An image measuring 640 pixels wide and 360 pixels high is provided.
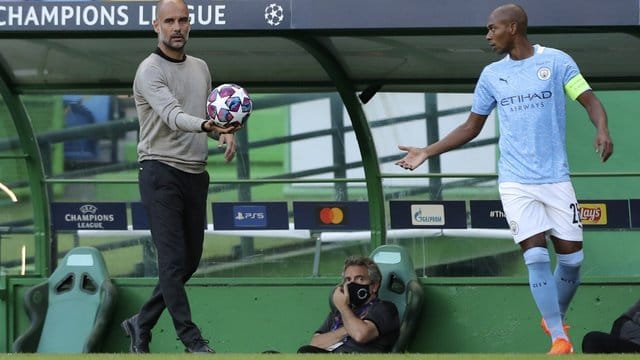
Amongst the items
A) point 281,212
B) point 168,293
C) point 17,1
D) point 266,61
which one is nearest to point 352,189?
point 281,212

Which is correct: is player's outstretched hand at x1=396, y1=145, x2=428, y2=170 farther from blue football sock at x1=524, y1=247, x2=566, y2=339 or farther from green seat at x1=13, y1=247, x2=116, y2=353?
green seat at x1=13, y1=247, x2=116, y2=353

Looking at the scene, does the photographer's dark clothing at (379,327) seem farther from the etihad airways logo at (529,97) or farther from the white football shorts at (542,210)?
the etihad airways logo at (529,97)

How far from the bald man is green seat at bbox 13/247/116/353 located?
10.8 feet

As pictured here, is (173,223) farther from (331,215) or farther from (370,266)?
(331,215)

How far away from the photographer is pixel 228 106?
684 centimetres

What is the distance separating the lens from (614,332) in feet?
24.2

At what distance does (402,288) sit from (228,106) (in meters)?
2.57

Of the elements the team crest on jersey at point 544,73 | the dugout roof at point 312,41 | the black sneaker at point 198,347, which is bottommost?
the black sneaker at point 198,347

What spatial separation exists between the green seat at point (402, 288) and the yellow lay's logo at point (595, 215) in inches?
69.8

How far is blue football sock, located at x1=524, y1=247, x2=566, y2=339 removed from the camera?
6758mm

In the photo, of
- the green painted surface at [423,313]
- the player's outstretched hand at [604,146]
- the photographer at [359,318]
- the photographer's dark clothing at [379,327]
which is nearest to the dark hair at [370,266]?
the photographer at [359,318]

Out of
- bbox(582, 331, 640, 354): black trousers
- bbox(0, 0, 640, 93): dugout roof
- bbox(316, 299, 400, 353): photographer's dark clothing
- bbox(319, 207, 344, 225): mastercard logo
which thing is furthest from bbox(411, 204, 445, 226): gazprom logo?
bbox(582, 331, 640, 354): black trousers

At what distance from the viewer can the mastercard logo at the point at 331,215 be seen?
1059 cm

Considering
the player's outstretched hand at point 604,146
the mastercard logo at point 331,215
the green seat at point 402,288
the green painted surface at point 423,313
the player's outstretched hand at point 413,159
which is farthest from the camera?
the mastercard logo at point 331,215
